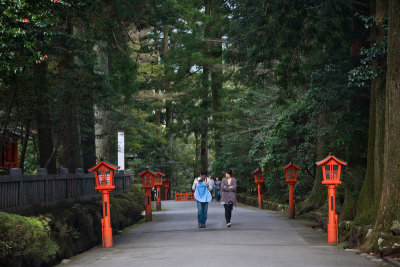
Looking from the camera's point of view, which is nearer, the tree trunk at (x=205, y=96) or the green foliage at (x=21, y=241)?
the green foliage at (x=21, y=241)

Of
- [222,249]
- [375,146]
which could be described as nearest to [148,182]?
[222,249]

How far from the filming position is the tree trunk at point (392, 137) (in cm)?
1198

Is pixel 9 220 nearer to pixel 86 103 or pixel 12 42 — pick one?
pixel 12 42

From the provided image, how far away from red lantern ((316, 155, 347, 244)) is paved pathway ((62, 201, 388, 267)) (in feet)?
1.25

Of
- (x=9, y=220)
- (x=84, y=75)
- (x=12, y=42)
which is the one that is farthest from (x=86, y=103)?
(x=9, y=220)

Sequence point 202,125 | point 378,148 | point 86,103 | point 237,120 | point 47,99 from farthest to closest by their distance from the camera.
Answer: point 202,125 < point 237,120 < point 86,103 < point 47,99 < point 378,148

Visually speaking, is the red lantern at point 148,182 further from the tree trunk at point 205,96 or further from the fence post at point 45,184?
the tree trunk at point 205,96

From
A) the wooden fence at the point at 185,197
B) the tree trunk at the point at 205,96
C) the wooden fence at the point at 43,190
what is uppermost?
the tree trunk at the point at 205,96

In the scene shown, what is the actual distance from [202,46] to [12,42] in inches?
1468

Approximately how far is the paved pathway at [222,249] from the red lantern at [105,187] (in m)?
0.33

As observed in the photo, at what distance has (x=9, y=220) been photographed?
9305 mm

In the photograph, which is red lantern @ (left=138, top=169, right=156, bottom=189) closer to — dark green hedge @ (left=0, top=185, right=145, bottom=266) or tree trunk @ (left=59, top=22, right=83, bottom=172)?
tree trunk @ (left=59, top=22, right=83, bottom=172)

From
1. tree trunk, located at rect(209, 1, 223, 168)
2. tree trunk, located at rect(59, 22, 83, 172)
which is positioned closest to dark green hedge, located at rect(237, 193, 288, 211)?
tree trunk, located at rect(209, 1, 223, 168)

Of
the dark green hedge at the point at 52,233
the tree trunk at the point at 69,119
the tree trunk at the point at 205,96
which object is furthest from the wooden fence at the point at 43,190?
the tree trunk at the point at 205,96
